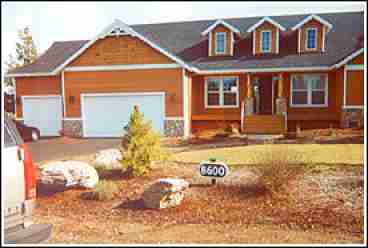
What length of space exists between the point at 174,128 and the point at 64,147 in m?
2.64

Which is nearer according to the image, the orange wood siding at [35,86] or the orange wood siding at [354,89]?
the orange wood siding at [35,86]

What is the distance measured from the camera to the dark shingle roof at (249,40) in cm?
968

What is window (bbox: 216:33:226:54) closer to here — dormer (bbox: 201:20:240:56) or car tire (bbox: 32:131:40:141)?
dormer (bbox: 201:20:240:56)

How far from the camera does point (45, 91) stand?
260 inches

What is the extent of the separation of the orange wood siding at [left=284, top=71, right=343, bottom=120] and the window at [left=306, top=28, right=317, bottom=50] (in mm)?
1251

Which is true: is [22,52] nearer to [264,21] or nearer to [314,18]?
[264,21]

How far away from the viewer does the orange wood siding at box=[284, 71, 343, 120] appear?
917 cm

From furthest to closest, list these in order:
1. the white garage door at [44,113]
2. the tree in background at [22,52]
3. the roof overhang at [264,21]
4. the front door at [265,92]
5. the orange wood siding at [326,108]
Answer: the front door at [265,92], the roof overhang at [264,21], the orange wood siding at [326,108], the white garage door at [44,113], the tree in background at [22,52]

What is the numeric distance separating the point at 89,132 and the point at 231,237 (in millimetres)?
4502

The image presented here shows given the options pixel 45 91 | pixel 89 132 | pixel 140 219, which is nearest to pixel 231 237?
pixel 140 219

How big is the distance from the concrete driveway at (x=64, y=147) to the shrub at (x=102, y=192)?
129 centimetres

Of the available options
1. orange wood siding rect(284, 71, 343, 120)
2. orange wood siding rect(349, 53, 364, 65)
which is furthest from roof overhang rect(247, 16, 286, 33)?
orange wood siding rect(349, 53, 364, 65)

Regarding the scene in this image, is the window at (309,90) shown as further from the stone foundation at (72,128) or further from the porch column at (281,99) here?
the stone foundation at (72,128)

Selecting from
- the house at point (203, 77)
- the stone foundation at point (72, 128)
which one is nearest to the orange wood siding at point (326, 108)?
the house at point (203, 77)
